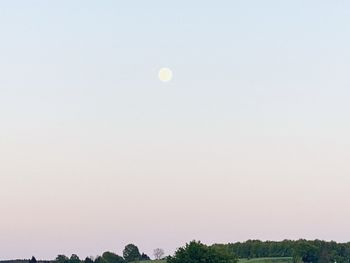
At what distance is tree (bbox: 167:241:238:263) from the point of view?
169125mm

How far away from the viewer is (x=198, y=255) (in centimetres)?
16912

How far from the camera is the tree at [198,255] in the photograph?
169m

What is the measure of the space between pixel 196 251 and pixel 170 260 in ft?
29.5

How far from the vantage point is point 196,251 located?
558 feet

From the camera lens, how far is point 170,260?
6919 inches

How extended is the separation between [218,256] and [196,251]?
555cm

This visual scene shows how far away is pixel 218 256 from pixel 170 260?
12624 millimetres

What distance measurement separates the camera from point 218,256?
561 ft
